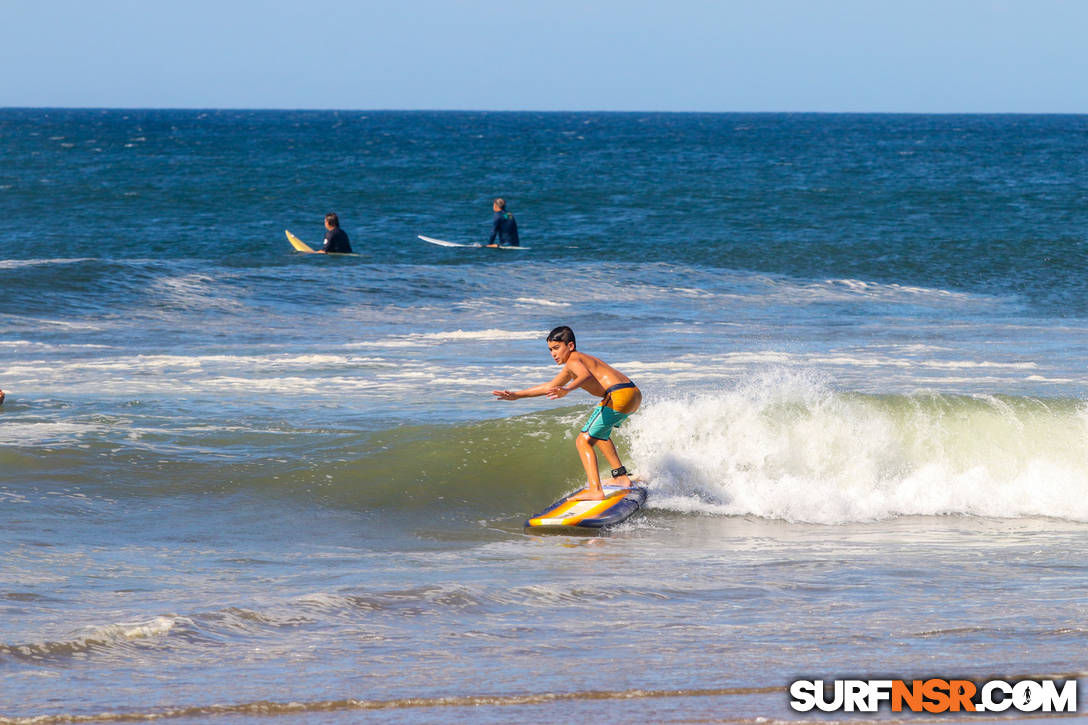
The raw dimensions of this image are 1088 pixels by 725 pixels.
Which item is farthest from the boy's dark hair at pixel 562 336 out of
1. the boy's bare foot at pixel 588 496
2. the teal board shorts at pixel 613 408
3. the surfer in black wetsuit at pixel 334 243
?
the surfer in black wetsuit at pixel 334 243

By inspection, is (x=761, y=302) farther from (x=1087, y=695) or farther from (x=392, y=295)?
(x=1087, y=695)

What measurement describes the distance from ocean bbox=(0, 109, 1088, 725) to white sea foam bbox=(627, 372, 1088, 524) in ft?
0.10

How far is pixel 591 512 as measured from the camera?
8.59m

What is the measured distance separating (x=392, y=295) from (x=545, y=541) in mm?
12697

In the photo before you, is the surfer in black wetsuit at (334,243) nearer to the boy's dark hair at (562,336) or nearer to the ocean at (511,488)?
the ocean at (511,488)

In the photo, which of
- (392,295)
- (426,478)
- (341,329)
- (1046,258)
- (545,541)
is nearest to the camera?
(545,541)

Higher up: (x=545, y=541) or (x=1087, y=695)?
(x=1087, y=695)

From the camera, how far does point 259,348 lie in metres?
15.2

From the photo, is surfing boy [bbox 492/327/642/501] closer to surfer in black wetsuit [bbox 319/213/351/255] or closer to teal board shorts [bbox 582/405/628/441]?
teal board shorts [bbox 582/405/628/441]

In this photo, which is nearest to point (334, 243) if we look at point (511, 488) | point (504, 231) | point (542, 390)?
point (504, 231)

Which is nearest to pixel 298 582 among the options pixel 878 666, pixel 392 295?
pixel 878 666

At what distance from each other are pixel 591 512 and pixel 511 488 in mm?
1419

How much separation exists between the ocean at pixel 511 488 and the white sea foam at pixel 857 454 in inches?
1.2

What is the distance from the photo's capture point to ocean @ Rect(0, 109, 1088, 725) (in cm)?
506
